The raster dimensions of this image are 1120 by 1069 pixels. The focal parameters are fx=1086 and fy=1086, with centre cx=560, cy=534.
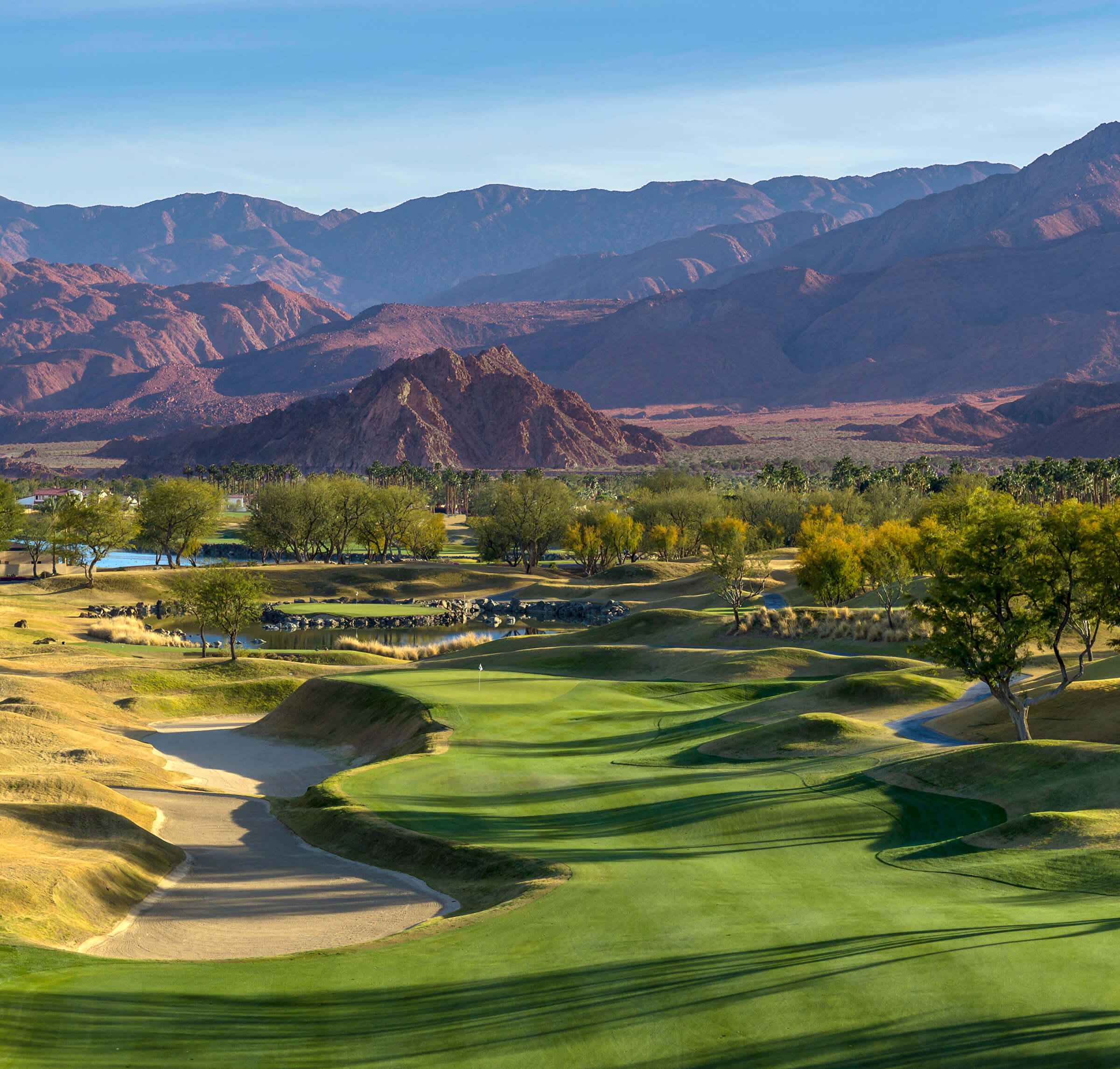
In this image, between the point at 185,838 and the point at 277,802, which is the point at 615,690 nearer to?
the point at 277,802

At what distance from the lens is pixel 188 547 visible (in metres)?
107

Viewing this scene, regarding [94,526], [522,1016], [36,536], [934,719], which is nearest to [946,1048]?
[522,1016]

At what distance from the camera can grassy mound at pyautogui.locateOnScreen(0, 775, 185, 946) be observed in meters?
17.1

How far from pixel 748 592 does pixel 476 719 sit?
42556mm

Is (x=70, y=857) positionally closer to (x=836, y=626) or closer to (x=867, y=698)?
(x=867, y=698)

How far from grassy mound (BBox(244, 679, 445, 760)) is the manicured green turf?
4238 cm

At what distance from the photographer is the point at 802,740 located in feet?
95.6

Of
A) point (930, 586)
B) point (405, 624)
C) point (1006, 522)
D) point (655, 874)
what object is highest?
point (1006, 522)

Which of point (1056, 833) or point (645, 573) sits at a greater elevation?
point (1056, 833)

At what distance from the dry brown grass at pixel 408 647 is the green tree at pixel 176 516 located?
33764 millimetres

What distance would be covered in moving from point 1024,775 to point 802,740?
316 inches

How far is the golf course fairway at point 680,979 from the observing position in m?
10.7

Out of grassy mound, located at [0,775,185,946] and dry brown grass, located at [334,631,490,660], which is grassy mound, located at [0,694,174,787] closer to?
grassy mound, located at [0,775,185,946]

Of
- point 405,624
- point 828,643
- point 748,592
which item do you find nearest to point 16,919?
point 828,643
